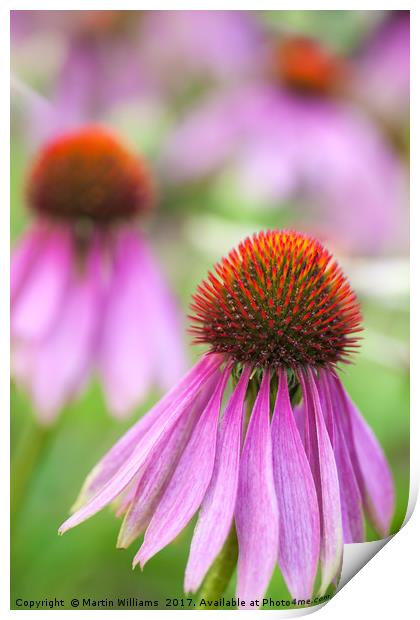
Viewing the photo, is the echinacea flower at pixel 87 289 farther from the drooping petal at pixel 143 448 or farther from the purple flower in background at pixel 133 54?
the drooping petal at pixel 143 448

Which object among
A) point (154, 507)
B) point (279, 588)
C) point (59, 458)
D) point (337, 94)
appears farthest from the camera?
point (337, 94)

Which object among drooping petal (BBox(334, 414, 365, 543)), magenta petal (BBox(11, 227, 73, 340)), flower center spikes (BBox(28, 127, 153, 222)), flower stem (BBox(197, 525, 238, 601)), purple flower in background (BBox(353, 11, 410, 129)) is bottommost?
flower stem (BBox(197, 525, 238, 601))

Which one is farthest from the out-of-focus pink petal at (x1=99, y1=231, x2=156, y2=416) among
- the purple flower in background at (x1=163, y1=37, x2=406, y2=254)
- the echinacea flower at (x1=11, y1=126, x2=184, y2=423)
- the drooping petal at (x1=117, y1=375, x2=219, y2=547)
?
the drooping petal at (x1=117, y1=375, x2=219, y2=547)

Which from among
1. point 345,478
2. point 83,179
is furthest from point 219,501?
point 83,179

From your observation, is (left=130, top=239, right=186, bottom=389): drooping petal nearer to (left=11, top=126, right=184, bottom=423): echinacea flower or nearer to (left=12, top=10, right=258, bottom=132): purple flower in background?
(left=11, top=126, right=184, bottom=423): echinacea flower

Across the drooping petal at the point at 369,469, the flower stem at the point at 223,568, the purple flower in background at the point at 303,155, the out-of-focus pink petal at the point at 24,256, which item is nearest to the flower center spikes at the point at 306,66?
the purple flower in background at the point at 303,155

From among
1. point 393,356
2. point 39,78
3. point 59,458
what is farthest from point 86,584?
point 39,78
